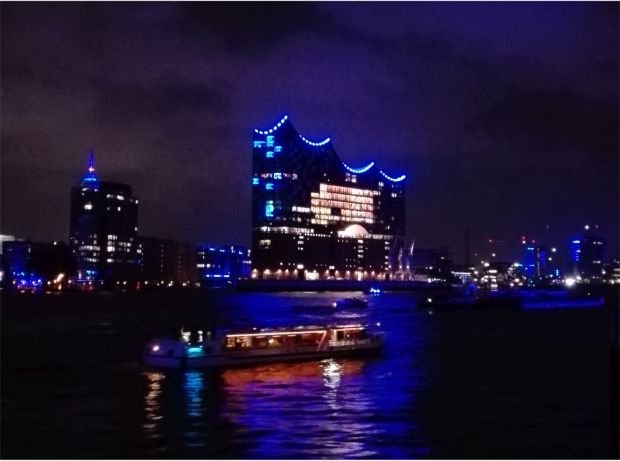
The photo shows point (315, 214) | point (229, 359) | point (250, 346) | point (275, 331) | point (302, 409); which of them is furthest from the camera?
point (315, 214)

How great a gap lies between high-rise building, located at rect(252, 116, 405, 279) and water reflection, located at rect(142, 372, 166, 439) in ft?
444

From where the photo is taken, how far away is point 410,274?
18088 centimetres

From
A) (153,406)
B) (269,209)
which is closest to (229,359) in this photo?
(153,406)

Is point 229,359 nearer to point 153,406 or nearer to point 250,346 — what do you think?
point 250,346

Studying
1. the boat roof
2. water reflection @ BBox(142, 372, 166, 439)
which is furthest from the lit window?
water reflection @ BBox(142, 372, 166, 439)

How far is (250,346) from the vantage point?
33781 millimetres

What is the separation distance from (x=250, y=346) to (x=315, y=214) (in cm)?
13936

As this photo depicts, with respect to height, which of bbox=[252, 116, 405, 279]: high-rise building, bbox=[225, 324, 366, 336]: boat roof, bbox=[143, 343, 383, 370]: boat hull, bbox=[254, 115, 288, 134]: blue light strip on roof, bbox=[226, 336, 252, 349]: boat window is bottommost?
bbox=[143, 343, 383, 370]: boat hull

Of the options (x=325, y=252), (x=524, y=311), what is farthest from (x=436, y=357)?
(x=325, y=252)

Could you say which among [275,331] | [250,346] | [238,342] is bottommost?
[250,346]

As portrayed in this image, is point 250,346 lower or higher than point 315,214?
lower

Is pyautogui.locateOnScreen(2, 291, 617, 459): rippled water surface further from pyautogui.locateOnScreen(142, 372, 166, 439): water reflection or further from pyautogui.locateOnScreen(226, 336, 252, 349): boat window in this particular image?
pyautogui.locateOnScreen(226, 336, 252, 349): boat window

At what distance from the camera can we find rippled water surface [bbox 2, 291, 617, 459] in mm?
18578

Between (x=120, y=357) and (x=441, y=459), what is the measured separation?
23.4m
